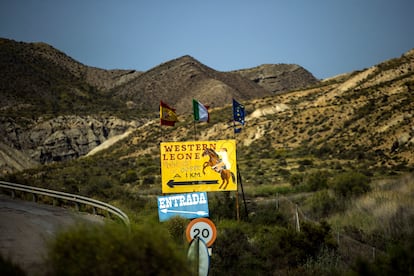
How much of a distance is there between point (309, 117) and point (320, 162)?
1868cm

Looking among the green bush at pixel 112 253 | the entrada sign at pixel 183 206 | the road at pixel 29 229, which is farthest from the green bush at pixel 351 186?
the green bush at pixel 112 253

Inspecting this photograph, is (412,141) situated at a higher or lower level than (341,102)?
lower

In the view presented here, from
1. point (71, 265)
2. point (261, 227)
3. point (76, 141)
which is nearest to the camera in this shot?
point (71, 265)

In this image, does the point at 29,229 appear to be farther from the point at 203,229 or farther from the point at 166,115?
the point at 166,115

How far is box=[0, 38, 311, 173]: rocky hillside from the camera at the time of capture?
89.2 metres

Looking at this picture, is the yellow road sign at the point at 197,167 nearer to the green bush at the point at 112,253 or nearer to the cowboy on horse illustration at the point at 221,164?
the cowboy on horse illustration at the point at 221,164

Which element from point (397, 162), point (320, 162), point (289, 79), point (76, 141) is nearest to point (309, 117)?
point (320, 162)

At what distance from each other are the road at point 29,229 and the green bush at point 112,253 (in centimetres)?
56

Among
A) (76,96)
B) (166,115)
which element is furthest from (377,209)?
(76,96)

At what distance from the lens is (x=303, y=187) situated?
Result: 36656 millimetres

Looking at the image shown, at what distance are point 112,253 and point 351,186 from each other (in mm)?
24407

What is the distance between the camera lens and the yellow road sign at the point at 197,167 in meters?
23.9

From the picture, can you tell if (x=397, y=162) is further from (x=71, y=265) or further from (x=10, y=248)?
(x=71, y=265)

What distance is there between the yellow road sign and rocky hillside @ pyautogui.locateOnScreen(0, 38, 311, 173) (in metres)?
41.8
